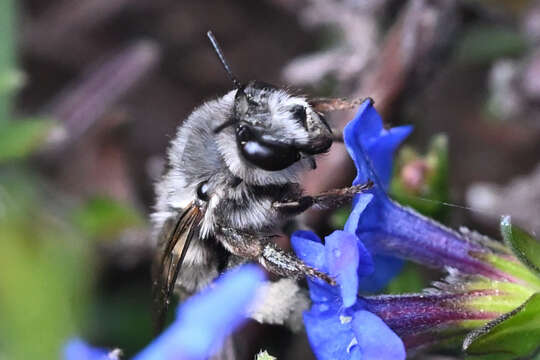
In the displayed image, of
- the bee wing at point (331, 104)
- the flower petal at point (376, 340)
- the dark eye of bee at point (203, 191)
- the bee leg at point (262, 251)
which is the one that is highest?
the dark eye of bee at point (203, 191)

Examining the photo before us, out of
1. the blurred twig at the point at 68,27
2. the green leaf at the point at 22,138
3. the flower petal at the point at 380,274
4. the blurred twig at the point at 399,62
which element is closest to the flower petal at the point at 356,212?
the flower petal at the point at 380,274

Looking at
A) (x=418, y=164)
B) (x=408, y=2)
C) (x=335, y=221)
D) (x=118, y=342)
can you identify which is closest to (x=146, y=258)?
(x=118, y=342)

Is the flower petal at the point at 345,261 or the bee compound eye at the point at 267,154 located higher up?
the bee compound eye at the point at 267,154

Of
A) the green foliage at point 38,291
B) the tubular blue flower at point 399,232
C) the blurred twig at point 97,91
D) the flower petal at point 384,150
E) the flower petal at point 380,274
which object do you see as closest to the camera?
the green foliage at point 38,291

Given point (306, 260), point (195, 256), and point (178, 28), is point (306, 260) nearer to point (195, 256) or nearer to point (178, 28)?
point (195, 256)

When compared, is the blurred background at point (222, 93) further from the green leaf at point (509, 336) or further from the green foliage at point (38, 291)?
the green leaf at point (509, 336)

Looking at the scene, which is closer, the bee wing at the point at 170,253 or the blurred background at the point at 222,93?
the bee wing at the point at 170,253

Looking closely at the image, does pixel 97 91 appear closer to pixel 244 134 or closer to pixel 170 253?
pixel 170 253
